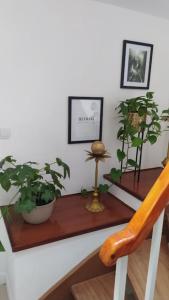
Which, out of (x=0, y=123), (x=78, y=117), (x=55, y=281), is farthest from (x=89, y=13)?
(x=55, y=281)

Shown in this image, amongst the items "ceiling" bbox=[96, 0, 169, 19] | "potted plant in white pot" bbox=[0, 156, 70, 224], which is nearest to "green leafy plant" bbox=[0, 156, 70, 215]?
"potted plant in white pot" bbox=[0, 156, 70, 224]

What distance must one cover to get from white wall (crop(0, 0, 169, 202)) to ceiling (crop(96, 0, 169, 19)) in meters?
0.05

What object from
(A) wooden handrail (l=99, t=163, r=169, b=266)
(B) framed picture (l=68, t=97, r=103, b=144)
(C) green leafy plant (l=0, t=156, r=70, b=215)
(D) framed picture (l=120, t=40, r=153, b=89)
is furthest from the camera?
(D) framed picture (l=120, t=40, r=153, b=89)

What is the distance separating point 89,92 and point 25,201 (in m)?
1.00

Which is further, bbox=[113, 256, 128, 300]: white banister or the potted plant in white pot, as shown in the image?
the potted plant in white pot

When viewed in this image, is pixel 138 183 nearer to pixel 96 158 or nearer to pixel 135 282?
pixel 96 158

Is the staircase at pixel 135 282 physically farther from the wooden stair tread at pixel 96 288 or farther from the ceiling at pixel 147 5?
the ceiling at pixel 147 5

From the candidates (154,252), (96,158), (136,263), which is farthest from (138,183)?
(154,252)

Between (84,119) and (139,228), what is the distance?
4.63ft

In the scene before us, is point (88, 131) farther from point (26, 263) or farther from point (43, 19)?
point (26, 263)

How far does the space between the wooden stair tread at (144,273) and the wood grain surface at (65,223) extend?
0.91 feet

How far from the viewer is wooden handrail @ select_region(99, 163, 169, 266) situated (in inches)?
18.5

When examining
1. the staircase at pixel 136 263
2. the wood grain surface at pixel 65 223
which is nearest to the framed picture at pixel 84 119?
the wood grain surface at pixel 65 223

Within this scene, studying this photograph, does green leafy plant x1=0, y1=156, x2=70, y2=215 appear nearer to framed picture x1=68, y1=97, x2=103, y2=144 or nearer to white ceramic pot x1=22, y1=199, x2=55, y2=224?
white ceramic pot x1=22, y1=199, x2=55, y2=224
